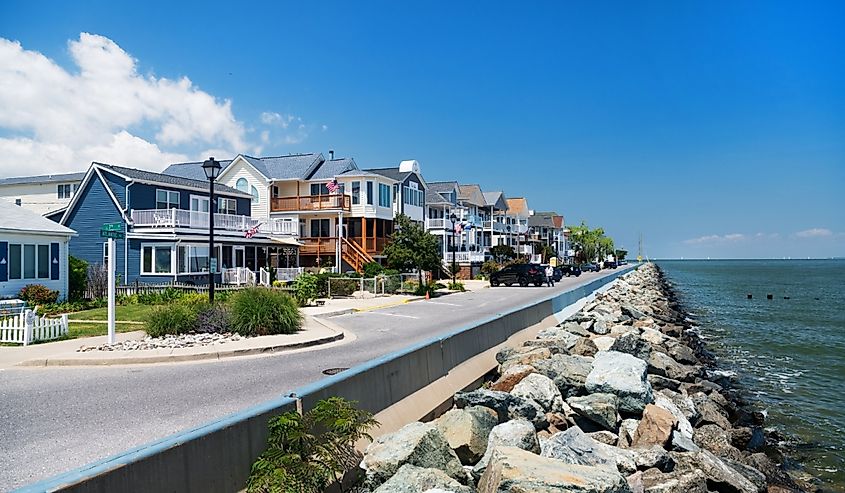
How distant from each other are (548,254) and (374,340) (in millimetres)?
93540

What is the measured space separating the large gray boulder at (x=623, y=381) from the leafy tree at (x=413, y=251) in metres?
26.5

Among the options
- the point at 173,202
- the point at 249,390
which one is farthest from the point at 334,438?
the point at 173,202

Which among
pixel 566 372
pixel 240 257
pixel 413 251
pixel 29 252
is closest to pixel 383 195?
pixel 413 251

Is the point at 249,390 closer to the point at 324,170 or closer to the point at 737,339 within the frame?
the point at 737,339

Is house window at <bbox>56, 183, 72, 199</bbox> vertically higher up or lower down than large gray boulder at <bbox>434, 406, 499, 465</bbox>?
higher up

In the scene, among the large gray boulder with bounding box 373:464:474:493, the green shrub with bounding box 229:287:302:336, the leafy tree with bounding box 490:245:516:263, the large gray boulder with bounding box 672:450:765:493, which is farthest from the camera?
the leafy tree with bounding box 490:245:516:263

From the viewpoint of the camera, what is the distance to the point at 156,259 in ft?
112

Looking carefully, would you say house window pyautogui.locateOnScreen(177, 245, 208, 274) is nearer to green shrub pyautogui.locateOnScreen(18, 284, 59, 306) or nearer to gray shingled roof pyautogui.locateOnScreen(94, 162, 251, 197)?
gray shingled roof pyautogui.locateOnScreen(94, 162, 251, 197)

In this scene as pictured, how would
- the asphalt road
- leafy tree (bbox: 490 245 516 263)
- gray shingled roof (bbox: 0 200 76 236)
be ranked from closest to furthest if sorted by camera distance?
the asphalt road < gray shingled roof (bbox: 0 200 76 236) < leafy tree (bbox: 490 245 516 263)

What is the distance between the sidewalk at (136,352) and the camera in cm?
1372

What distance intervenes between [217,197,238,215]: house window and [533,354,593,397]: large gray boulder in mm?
32452

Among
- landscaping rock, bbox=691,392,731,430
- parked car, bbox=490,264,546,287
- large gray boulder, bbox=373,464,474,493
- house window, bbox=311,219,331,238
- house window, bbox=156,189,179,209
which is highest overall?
house window, bbox=156,189,179,209

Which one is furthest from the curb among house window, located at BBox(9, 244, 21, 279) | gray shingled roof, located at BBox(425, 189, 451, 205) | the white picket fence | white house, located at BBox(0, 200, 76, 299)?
gray shingled roof, located at BBox(425, 189, 451, 205)

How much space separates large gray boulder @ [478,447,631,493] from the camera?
526 cm
